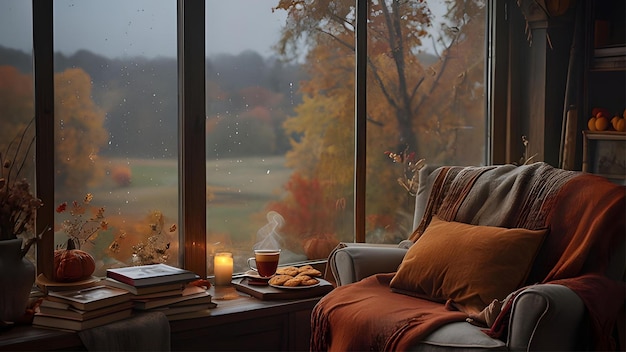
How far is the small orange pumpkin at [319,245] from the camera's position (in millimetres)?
3658

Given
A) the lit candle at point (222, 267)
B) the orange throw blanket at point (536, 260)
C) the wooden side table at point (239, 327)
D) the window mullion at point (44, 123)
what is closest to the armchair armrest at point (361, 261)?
the orange throw blanket at point (536, 260)

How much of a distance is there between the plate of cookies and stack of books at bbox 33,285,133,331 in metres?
0.71

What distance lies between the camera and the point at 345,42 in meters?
3.70

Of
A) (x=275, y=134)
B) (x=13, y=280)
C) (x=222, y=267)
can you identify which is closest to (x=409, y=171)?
(x=275, y=134)

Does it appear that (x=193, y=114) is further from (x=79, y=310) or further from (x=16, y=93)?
(x=79, y=310)

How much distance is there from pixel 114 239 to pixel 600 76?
2.81m

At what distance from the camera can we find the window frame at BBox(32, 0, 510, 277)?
292 centimetres

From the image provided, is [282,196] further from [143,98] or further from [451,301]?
[451,301]

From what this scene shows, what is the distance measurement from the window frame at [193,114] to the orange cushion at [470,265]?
36.1 inches

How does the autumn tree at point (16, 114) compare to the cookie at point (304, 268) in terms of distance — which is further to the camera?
the cookie at point (304, 268)

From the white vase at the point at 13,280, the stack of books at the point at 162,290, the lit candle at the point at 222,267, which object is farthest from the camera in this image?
the lit candle at the point at 222,267

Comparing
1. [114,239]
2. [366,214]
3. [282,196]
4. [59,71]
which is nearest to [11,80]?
[59,71]

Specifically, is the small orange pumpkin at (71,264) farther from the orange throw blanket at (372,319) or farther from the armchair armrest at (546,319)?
the armchair armrest at (546,319)

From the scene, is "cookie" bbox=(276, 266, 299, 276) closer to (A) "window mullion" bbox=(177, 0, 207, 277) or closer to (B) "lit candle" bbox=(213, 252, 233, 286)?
(B) "lit candle" bbox=(213, 252, 233, 286)
